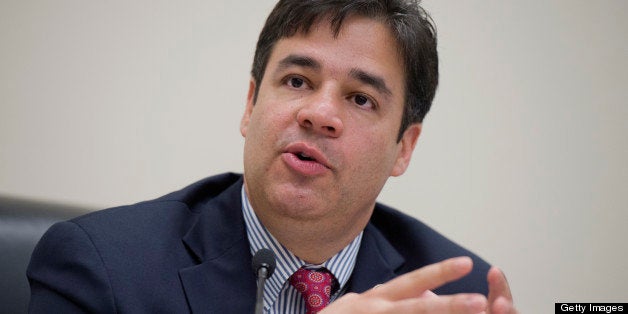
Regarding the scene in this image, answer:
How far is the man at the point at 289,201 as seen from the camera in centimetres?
170

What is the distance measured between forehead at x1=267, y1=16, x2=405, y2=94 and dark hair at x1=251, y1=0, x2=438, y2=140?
2 cm

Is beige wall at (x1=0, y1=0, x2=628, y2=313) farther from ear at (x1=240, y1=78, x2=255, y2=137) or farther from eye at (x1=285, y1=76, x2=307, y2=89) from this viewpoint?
eye at (x1=285, y1=76, x2=307, y2=89)

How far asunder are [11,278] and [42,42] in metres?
1.05

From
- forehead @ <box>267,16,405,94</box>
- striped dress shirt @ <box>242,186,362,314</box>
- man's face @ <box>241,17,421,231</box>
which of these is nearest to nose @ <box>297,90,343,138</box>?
man's face @ <box>241,17,421,231</box>

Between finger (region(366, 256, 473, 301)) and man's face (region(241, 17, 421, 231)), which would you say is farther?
man's face (region(241, 17, 421, 231))

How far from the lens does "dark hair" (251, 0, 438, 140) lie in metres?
1.98

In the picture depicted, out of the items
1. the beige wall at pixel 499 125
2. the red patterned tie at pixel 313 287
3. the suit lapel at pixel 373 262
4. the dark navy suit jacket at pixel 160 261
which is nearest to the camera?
the dark navy suit jacket at pixel 160 261

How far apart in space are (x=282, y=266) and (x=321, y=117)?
449 mm

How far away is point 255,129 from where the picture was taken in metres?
1.94

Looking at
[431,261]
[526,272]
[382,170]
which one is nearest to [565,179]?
[526,272]

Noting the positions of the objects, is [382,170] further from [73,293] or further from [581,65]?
[581,65]

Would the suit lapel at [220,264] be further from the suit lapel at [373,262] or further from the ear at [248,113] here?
the suit lapel at [373,262]

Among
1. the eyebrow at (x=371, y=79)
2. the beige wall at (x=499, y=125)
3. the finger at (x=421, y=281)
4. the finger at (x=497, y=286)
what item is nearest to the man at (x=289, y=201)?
the eyebrow at (x=371, y=79)

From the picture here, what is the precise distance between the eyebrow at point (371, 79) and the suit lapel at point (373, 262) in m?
0.52
